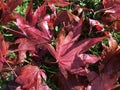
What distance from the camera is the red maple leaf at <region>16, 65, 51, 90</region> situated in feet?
4.10

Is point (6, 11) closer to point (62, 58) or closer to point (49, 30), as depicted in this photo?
Result: point (49, 30)

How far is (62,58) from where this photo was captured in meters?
1.26

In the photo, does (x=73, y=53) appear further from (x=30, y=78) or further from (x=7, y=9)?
(x=7, y=9)

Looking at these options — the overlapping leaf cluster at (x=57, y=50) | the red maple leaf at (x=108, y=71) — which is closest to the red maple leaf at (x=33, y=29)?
the overlapping leaf cluster at (x=57, y=50)

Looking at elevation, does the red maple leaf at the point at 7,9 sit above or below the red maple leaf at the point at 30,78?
above

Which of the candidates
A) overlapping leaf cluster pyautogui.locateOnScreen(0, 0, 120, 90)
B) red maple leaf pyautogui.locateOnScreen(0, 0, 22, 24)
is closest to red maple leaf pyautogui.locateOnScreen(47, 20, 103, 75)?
overlapping leaf cluster pyautogui.locateOnScreen(0, 0, 120, 90)

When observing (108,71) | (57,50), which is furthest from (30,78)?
(108,71)

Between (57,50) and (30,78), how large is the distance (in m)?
0.15

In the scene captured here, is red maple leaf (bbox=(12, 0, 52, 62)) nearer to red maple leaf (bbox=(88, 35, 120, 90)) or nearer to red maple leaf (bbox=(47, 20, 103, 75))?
red maple leaf (bbox=(47, 20, 103, 75))

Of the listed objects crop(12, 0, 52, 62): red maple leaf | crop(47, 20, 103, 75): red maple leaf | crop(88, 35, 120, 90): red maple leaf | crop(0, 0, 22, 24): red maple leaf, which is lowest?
crop(88, 35, 120, 90): red maple leaf

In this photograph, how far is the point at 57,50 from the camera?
1.28 meters

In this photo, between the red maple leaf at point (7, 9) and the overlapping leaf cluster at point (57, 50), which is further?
the red maple leaf at point (7, 9)

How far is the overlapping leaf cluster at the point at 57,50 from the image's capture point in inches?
49.8

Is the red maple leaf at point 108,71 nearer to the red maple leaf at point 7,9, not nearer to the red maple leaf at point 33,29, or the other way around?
the red maple leaf at point 33,29
